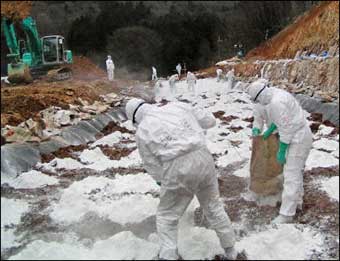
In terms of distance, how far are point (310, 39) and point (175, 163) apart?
529 inches

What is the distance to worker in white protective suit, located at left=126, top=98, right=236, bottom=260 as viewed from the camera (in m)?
3.28

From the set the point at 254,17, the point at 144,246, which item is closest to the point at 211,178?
the point at 144,246

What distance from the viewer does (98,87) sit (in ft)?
47.3

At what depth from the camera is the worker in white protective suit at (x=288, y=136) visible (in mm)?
4090

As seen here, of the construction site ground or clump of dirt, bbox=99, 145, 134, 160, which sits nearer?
the construction site ground

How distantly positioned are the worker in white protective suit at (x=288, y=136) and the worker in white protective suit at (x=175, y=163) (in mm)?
870

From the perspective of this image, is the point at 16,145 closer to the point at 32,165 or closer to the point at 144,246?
the point at 32,165

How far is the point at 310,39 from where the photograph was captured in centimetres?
1538

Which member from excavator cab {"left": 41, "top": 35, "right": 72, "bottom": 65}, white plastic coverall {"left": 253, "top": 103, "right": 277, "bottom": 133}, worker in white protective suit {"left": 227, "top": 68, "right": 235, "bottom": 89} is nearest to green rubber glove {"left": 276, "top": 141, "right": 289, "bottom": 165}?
white plastic coverall {"left": 253, "top": 103, "right": 277, "bottom": 133}

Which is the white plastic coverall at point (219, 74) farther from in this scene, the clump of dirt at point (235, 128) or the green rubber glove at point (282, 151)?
the green rubber glove at point (282, 151)

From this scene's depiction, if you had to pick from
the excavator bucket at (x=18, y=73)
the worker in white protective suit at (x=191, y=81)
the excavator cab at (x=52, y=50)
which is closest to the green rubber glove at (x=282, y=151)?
the excavator bucket at (x=18, y=73)

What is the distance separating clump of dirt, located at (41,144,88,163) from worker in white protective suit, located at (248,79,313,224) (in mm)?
3734

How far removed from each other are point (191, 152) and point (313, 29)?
13801mm

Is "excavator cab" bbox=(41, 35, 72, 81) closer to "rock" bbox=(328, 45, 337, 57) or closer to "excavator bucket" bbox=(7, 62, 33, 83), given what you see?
"excavator bucket" bbox=(7, 62, 33, 83)
